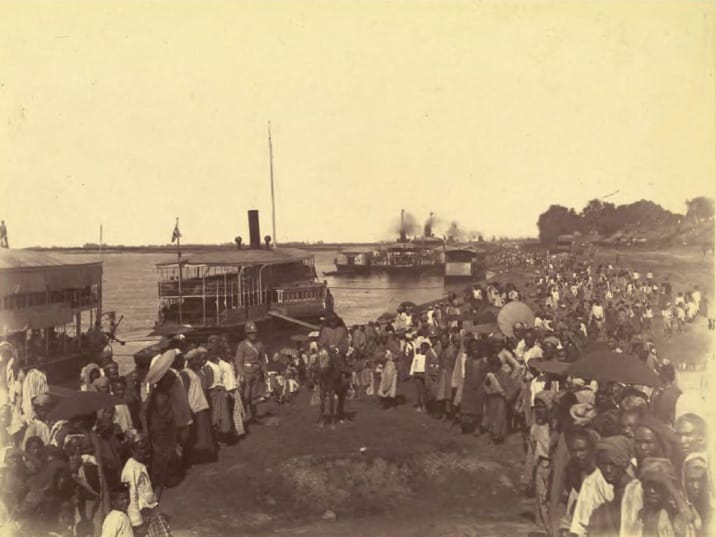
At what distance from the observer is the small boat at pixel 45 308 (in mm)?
8836

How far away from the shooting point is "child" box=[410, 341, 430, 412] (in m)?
9.95

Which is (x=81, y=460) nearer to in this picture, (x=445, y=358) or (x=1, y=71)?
(x=445, y=358)

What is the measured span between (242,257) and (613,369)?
476 inches

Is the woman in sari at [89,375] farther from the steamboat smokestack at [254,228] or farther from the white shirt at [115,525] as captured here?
the steamboat smokestack at [254,228]

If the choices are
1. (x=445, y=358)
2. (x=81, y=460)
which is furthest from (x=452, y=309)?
(x=81, y=460)

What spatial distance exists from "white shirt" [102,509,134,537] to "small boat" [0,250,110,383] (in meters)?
3.22

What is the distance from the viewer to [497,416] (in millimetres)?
8398

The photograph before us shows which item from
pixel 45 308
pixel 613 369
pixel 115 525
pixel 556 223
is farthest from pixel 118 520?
pixel 556 223

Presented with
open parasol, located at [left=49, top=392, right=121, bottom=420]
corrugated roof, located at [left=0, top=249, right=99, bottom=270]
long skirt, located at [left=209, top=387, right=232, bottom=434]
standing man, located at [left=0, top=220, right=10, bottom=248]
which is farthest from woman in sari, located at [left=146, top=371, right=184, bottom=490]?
standing man, located at [left=0, top=220, right=10, bottom=248]

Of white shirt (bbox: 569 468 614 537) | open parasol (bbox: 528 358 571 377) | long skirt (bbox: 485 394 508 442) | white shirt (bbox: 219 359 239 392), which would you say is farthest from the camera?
long skirt (bbox: 485 394 508 442)

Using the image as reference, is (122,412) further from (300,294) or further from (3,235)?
(300,294)

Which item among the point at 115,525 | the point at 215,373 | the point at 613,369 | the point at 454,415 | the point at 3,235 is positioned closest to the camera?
the point at 115,525

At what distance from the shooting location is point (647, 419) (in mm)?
6504

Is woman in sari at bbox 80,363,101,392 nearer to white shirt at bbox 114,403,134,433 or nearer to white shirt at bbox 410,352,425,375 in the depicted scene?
white shirt at bbox 114,403,134,433
